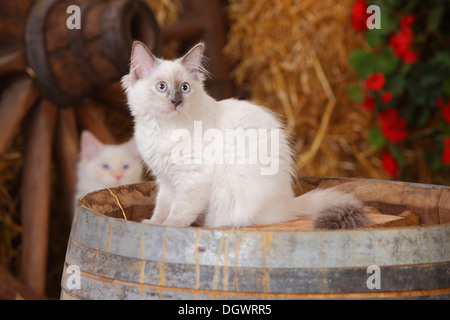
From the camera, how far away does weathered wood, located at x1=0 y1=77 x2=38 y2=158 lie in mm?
1956

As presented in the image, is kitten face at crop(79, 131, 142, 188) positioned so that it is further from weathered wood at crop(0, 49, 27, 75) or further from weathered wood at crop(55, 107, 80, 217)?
weathered wood at crop(0, 49, 27, 75)

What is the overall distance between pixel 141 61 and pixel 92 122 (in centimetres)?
121

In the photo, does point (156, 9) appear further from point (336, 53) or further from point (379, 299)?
point (379, 299)

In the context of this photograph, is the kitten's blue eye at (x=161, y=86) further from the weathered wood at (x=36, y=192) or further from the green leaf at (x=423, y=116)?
the green leaf at (x=423, y=116)

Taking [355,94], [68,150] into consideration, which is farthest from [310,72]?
[68,150]

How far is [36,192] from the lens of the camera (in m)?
2.09

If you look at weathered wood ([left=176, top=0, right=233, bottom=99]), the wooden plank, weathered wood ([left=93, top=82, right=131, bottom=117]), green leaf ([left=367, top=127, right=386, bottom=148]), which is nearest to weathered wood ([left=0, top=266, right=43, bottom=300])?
weathered wood ([left=93, top=82, right=131, bottom=117])

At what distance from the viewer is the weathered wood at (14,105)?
196cm

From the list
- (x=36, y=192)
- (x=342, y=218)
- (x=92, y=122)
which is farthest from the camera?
(x=92, y=122)

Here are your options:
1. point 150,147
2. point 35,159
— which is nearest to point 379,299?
point 150,147

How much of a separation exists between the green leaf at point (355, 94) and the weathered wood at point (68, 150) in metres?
1.27

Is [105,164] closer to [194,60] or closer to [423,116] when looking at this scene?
[194,60]

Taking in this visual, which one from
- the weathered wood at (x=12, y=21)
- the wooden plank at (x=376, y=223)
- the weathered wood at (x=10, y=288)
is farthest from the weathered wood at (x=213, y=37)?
the wooden plank at (x=376, y=223)

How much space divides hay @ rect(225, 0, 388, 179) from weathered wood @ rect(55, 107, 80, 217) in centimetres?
98
